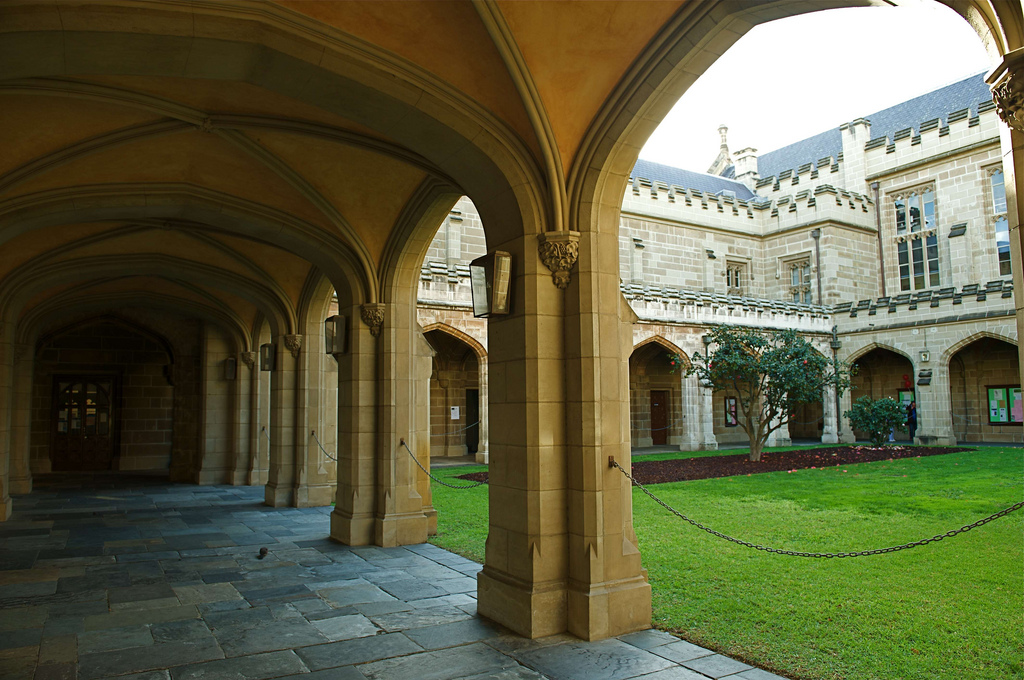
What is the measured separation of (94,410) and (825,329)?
70.9ft

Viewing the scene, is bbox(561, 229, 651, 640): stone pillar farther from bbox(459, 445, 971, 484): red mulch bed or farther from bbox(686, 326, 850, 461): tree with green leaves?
bbox(686, 326, 850, 461): tree with green leaves

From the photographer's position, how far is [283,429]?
35.7 feet

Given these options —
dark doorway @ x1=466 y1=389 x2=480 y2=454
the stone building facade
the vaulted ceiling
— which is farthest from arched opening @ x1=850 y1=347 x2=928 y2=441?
the vaulted ceiling

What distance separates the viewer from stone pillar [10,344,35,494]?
1280 cm

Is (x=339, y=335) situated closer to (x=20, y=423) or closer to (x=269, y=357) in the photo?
(x=269, y=357)

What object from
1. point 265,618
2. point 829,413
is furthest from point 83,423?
point 829,413

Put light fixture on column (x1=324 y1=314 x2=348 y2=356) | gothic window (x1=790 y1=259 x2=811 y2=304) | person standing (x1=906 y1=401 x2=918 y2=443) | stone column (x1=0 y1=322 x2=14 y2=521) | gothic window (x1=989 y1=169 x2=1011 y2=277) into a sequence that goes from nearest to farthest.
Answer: light fixture on column (x1=324 y1=314 x2=348 y2=356), stone column (x1=0 y1=322 x2=14 y2=521), person standing (x1=906 y1=401 x2=918 y2=443), gothic window (x1=989 y1=169 x2=1011 y2=277), gothic window (x1=790 y1=259 x2=811 y2=304)

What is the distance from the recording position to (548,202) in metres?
4.92

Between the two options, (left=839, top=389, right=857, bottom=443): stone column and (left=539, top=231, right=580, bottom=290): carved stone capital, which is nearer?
(left=539, top=231, right=580, bottom=290): carved stone capital

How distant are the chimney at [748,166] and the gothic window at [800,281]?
4.97 meters

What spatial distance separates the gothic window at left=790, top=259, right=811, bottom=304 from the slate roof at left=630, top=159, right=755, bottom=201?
400 cm

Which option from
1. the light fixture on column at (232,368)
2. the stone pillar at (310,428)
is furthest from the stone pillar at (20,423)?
the stone pillar at (310,428)

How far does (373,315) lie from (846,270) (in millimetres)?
22247

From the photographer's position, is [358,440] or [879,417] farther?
[879,417]
